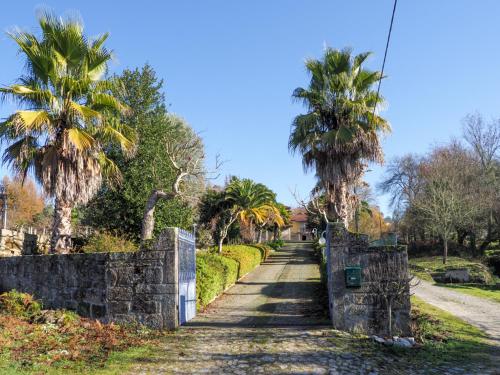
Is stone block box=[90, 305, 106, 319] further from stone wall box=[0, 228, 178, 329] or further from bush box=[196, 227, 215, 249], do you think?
bush box=[196, 227, 215, 249]

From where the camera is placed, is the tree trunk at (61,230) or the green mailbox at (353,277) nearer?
the green mailbox at (353,277)

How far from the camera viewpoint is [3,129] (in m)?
12.1

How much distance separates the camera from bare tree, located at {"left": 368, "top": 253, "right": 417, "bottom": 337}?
8.25m

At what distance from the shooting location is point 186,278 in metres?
9.77

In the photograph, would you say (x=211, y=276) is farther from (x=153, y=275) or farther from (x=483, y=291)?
(x=483, y=291)

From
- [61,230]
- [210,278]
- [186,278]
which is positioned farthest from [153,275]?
[61,230]

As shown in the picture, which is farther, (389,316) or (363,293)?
(363,293)

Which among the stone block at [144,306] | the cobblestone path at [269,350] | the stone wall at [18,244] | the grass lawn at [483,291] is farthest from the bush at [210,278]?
the grass lawn at [483,291]

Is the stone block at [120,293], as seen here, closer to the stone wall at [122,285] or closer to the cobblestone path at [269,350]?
the stone wall at [122,285]

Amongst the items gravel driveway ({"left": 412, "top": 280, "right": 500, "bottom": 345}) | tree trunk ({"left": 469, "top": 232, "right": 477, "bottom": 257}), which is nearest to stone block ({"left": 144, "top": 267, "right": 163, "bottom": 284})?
gravel driveway ({"left": 412, "top": 280, "right": 500, "bottom": 345})

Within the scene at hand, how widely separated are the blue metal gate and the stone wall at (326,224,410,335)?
315 centimetres

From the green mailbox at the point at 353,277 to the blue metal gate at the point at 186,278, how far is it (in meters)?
3.45

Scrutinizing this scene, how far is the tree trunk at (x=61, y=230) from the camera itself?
480 inches

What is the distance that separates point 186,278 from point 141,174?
9320mm
